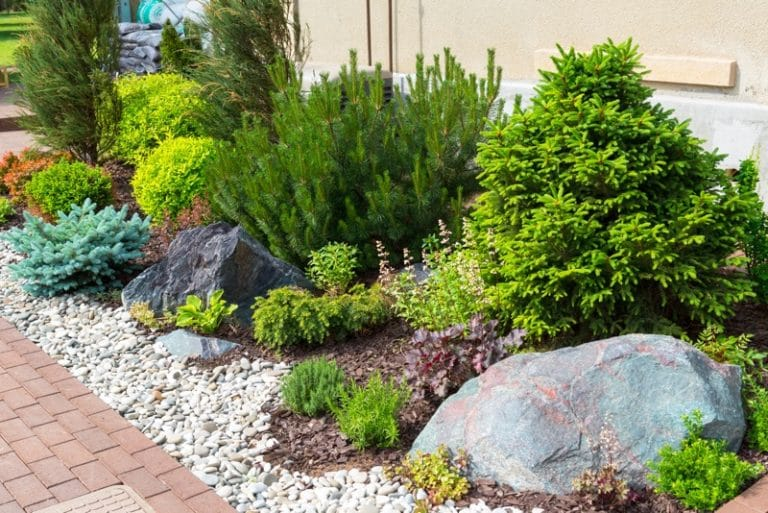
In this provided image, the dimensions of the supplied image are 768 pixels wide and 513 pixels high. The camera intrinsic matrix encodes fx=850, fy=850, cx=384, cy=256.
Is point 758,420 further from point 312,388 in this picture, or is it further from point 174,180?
point 174,180

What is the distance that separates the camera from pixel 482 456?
414cm

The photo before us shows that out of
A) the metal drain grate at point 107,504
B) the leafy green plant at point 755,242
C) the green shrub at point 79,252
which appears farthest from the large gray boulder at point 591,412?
the green shrub at point 79,252

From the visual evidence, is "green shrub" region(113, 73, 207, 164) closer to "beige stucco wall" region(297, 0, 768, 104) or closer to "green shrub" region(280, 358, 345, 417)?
"beige stucco wall" region(297, 0, 768, 104)

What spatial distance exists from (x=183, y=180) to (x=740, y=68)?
5.03 metres

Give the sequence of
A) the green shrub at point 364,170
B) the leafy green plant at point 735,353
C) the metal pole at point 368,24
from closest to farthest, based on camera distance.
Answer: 1. the leafy green plant at point 735,353
2. the green shrub at point 364,170
3. the metal pole at point 368,24

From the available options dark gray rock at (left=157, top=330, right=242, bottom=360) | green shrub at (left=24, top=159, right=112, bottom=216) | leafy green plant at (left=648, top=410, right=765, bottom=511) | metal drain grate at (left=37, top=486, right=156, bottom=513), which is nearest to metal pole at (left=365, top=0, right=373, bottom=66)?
green shrub at (left=24, top=159, right=112, bottom=216)

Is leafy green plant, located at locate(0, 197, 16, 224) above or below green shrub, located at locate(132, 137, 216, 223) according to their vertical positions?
below

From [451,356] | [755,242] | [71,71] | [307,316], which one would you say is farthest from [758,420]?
[71,71]

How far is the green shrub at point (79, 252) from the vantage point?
6883 mm

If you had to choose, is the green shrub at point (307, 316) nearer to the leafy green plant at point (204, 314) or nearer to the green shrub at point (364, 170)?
the leafy green plant at point (204, 314)

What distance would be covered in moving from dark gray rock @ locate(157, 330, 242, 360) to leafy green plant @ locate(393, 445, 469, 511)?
2.01m

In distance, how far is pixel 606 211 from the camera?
4723 millimetres

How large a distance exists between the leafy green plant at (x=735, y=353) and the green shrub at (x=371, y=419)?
1.72m

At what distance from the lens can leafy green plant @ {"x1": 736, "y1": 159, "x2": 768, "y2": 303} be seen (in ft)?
17.3
